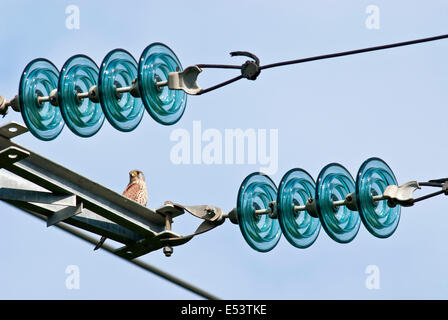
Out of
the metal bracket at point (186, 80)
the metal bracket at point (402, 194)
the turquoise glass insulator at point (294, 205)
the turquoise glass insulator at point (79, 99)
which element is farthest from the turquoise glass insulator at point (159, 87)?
the metal bracket at point (402, 194)

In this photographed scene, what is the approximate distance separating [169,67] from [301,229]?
2051mm

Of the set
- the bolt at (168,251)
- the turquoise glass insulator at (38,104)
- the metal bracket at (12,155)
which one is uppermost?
the turquoise glass insulator at (38,104)

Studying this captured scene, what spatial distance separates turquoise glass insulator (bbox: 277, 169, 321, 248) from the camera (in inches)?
535

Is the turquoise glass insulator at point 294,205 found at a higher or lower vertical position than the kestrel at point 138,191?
lower

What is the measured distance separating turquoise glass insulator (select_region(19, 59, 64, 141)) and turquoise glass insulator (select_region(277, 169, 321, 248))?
226cm

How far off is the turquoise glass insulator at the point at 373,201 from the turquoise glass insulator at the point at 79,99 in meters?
2.55

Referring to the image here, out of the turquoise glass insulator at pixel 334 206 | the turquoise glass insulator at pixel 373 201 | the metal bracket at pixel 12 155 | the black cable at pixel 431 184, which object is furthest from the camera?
the turquoise glass insulator at pixel 334 206

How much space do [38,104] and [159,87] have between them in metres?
1.17

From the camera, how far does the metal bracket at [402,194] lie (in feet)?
43.1

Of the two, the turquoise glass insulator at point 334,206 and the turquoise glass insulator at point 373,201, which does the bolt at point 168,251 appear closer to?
the turquoise glass insulator at point 334,206

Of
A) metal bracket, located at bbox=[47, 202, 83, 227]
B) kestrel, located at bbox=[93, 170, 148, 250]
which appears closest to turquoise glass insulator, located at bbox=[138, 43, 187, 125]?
metal bracket, located at bbox=[47, 202, 83, 227]

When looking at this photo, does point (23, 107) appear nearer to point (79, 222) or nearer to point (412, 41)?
point (79, 222)

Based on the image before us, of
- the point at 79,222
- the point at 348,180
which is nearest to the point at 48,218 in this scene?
the point at 79,222

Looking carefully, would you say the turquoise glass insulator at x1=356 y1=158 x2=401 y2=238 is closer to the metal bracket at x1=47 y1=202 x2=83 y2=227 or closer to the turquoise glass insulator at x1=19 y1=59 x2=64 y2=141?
the metal bracket at x1=47 y1=202 x2=83 y2=227
